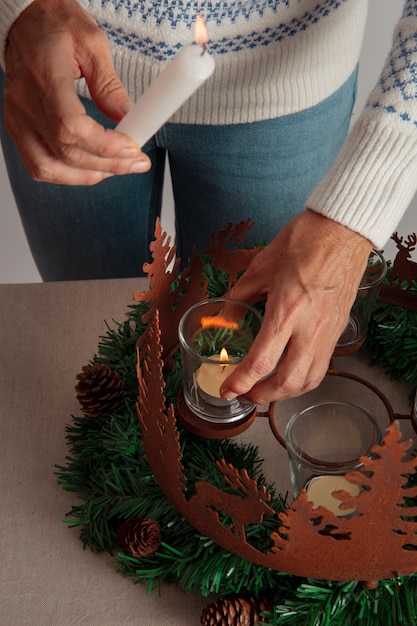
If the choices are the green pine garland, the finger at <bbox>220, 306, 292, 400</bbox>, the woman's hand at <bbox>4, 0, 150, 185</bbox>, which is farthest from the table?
the woman's hand at <bbox>4, 0, 150, 185</bbox>

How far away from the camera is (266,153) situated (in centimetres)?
84

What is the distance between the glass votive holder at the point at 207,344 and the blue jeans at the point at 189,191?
20 centimetres

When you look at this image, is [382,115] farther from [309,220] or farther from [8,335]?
[8,335]

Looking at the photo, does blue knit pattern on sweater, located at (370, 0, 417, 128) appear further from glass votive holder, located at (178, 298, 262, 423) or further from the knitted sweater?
glass votive holder, located at (178, 298, 262, 423)

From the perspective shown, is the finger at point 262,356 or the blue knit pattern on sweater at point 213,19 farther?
the blue knit pattern on sweater at point 213,19

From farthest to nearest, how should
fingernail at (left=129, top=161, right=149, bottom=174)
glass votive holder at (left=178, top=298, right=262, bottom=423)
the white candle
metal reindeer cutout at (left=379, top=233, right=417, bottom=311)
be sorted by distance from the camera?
metal reindeer cutout at (left=379, top=233, right=417, bottom=311)
glass votive holder at (left=178, top=298, right=262, bottom=423)
fingernail at (left=129, top=161, right=149, bottom=174)
the white candle

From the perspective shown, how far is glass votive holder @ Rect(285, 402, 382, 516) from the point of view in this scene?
1.83ft

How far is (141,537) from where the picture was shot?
572 mm

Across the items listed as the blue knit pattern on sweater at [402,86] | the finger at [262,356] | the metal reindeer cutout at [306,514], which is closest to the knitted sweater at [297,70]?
the blue knit pattern on sweater at [402,86]

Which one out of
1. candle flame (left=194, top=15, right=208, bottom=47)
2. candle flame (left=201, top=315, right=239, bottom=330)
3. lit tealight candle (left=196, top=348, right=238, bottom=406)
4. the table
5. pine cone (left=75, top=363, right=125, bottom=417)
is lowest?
the table

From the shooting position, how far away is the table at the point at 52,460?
1.90 ft

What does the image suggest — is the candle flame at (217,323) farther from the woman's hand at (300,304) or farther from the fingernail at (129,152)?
the fingernail at (129,152)

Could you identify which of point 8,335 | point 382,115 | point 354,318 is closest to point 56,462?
point 8,335

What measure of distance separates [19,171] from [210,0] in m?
0.33
